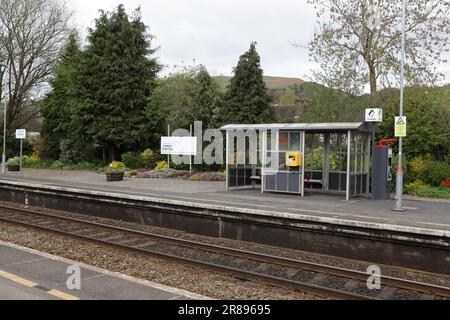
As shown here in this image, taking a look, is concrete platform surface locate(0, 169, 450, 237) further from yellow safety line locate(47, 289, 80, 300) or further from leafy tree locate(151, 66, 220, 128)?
leafy tree locate(151, 66, 220, 128)

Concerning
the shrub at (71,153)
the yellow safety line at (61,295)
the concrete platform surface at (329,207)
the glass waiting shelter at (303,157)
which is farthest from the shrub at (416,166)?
the shrub at (71,153)

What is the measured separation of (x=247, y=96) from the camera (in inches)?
1138

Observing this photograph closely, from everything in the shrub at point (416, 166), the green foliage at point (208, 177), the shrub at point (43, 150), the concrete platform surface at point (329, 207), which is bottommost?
the concrete platform surface at point (329, 207)

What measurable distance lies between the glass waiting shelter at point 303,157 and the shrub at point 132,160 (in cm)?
1233

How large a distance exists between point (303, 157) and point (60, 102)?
26.9 m

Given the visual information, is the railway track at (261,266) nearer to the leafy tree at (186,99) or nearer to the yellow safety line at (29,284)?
the yellow safety line at (29,284)

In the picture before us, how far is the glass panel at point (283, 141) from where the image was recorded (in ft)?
54.4

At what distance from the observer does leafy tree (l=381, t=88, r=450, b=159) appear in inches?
752

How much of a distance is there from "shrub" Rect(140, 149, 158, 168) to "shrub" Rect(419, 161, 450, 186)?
1706 centimetres
